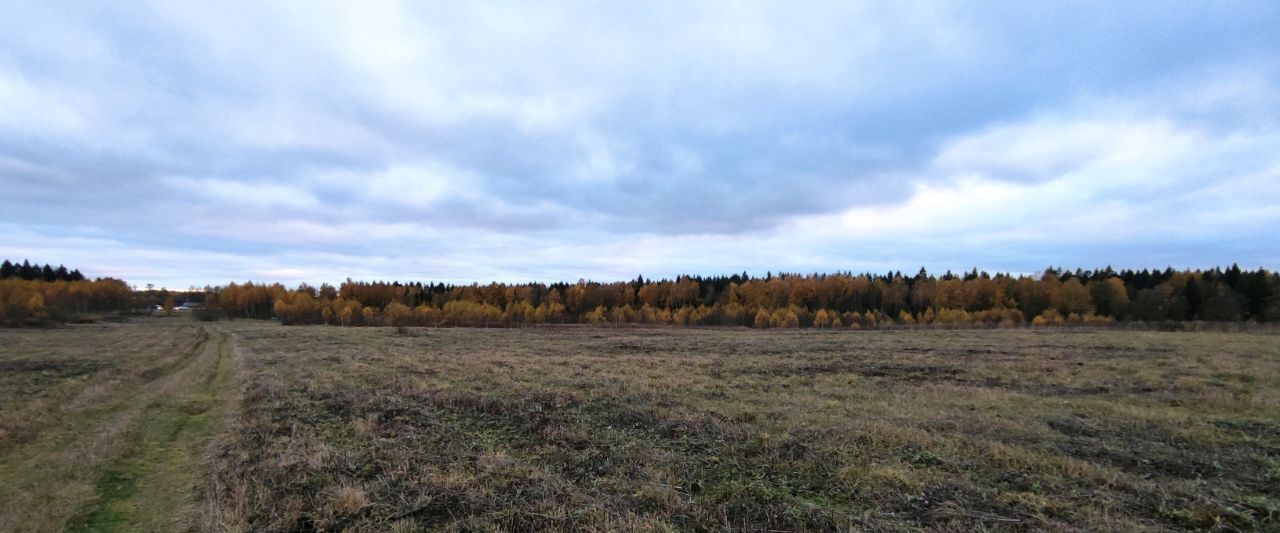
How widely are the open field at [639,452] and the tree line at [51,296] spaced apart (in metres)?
79.4

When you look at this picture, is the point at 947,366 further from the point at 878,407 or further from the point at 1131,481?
the point at 1131,481

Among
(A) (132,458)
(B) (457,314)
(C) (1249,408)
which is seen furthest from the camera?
(B) (457,314)

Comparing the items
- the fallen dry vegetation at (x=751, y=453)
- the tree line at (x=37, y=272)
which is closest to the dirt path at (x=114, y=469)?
the fallen dry vegetation at (x=751, y=453)

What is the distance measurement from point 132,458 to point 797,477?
11.7 meters

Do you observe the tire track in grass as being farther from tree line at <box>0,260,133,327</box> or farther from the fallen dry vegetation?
tree line at <box>0,260,133,327</box>

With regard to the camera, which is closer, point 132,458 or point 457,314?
point 132,458

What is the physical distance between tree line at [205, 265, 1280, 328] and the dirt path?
6788cm

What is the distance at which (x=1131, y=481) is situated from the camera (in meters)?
7.57

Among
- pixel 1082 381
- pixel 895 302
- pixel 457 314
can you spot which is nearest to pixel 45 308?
pixel 457 314

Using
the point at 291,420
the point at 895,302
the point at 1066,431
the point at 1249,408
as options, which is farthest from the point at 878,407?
the point at 895,302

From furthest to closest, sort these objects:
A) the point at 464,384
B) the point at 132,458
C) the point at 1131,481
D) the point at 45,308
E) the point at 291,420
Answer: the point at 45,308
the point at 464,384
the point at 291,420
the point at 132,458
the point at 1131,481

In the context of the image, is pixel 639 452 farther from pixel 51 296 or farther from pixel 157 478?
pixel 51 296

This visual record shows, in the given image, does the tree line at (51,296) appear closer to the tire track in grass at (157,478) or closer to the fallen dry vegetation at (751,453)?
the tire track in grass at (157,478)

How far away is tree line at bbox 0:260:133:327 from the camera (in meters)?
70.9
